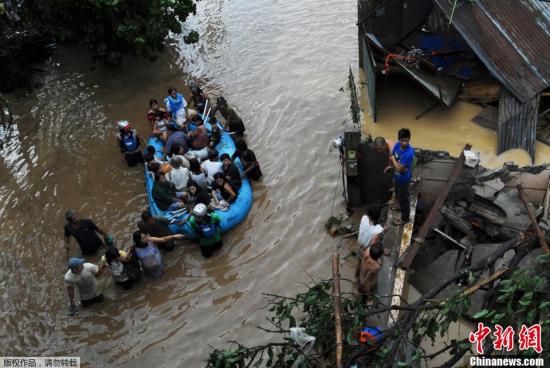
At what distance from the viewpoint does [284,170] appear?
10648 mm

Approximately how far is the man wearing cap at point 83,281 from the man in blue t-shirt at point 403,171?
5.15m

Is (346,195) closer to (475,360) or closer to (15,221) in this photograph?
(475,360)

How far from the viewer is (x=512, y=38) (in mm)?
10570

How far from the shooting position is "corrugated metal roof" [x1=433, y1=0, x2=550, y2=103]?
1024 centimetres

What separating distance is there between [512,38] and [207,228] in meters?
8.17

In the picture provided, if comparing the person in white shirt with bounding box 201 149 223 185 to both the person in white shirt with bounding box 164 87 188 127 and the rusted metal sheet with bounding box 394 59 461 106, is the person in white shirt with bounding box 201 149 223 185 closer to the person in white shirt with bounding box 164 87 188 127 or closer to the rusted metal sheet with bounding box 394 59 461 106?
the person in white shirt with bounding box 164 87 188 127

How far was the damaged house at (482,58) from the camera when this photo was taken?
33.3ft

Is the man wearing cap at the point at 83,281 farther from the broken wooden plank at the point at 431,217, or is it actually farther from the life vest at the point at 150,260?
the broken wooden plank at the point at 431,217

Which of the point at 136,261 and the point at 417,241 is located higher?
the point at 417,241

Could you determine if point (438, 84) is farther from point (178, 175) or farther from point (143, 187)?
point (143, 187)

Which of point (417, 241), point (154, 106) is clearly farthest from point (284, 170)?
point (417, 241)

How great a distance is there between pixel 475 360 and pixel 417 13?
448 inches
